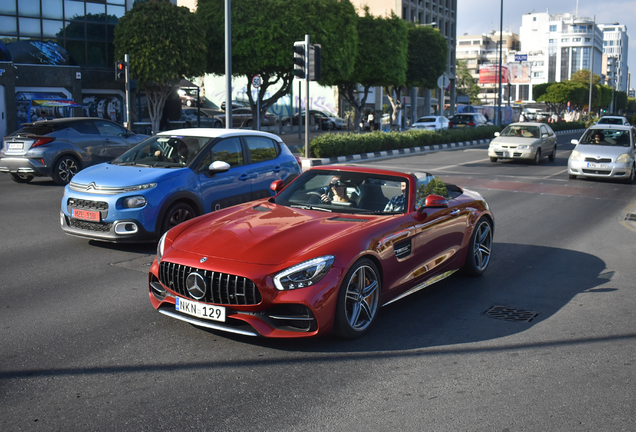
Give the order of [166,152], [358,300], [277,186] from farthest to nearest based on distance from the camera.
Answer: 1. [166,152]
2. [277,186]
3. [358,300]

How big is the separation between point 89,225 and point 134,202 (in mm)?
663

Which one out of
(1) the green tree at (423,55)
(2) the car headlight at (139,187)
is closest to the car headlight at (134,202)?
(2) the car headlight at (139,187)

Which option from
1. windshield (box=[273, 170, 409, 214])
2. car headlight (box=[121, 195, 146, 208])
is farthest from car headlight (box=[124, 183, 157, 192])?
windshield (box=[273, 170, 409, 214])

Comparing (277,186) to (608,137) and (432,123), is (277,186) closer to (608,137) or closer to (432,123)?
(608,137)

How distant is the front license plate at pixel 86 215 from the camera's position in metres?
8.03

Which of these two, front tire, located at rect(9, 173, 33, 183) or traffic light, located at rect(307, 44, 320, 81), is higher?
traffic light, located at rect(307, 44, 320, 81)

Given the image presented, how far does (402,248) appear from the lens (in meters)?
5.60

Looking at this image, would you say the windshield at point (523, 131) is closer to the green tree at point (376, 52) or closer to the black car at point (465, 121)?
the black car at point (465, 121)

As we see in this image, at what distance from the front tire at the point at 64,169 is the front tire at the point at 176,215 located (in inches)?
294

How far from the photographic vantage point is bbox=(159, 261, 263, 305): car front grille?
4602mm

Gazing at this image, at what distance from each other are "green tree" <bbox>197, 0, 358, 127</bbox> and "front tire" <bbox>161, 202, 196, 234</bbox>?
72.8 feet

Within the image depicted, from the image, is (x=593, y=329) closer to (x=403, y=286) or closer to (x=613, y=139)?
(x=403, y=286)

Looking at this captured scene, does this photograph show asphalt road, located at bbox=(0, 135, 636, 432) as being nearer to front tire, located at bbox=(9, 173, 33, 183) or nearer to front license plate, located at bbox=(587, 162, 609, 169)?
front tire, located at bbox=(9, 173, 33, 183)

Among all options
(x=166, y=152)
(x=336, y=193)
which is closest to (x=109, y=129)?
(x=166, y=152)
